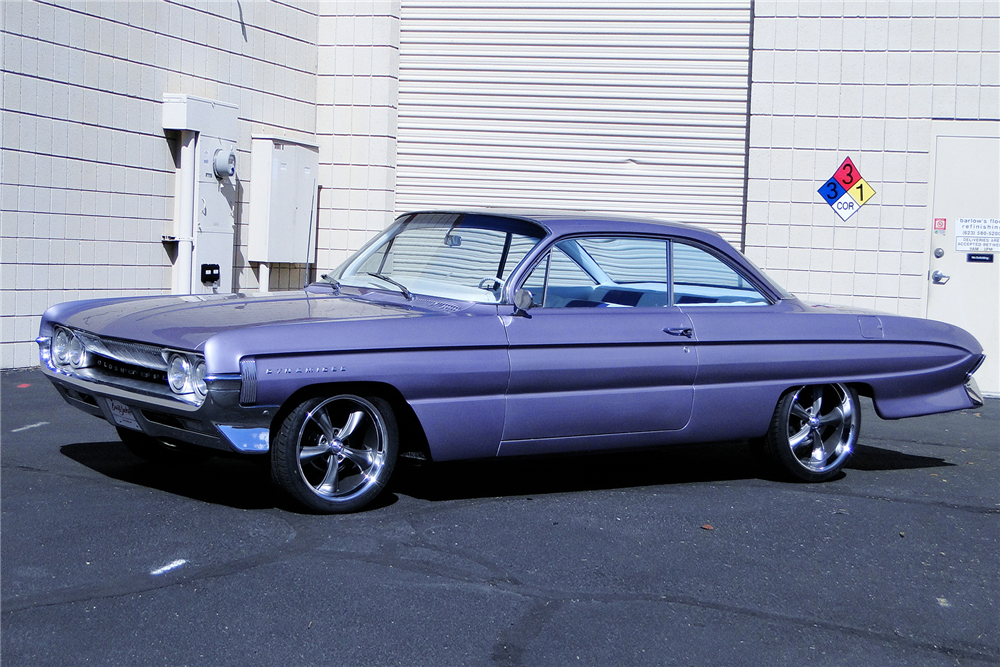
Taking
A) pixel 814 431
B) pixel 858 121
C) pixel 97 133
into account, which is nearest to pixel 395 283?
pixel 814 431

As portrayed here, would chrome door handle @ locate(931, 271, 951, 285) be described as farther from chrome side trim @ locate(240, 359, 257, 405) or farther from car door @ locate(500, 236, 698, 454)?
chrome side trim @ locate(240, 359, 257, 405)

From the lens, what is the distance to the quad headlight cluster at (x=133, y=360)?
446cm

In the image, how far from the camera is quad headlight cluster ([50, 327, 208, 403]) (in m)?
4.46

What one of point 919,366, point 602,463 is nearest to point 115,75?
point 602,463

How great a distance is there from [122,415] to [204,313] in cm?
56

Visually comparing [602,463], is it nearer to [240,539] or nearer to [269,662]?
[240,539]

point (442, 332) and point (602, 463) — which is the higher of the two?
point (442, 332)

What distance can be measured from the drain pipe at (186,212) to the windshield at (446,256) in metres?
4.35

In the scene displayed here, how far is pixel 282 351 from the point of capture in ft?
14.8

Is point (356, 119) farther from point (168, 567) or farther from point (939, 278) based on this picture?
point (168, 567)

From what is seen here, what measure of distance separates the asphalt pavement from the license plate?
362mm

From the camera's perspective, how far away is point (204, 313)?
487 centimetres

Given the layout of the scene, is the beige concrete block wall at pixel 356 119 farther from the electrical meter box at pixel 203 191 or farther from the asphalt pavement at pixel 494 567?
the asphalt pavement at pixel 494 567

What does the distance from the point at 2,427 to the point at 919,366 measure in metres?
5.37
